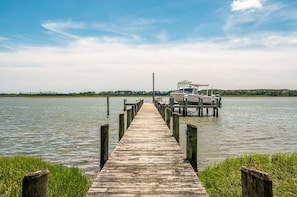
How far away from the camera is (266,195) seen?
2.42 meters

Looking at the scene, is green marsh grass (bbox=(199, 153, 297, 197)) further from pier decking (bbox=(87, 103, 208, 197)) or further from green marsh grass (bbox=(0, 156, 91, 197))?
green marsh grass (bbox=(0, 156, 91, 197))

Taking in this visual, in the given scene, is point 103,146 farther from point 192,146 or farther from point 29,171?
point 192,146

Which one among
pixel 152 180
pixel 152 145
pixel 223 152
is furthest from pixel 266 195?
pixel 223 152

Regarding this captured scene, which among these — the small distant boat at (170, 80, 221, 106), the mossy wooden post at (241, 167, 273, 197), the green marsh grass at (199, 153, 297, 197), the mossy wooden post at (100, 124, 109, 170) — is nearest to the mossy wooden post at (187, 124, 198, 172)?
the green marsh grass at (199, 153, 297, 197)

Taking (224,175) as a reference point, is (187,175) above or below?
above

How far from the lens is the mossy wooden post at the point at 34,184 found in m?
2.59

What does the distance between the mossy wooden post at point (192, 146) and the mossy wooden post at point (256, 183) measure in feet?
13.2

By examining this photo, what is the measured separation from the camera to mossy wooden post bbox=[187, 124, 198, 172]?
6695 mm

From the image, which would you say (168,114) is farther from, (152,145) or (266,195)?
(266,195)

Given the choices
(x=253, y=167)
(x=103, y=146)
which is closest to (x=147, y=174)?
(x=103, y=146)

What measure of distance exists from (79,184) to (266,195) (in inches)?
224

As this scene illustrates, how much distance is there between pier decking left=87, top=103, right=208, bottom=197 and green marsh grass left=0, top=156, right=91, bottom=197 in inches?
44.2

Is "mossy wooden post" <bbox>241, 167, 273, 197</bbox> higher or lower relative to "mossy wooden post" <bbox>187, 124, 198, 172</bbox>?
higher

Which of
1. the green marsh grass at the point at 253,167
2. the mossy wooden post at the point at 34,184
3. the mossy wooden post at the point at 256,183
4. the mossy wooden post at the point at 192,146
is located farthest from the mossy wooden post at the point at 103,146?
the mossy wooden post at the point at 256,183
